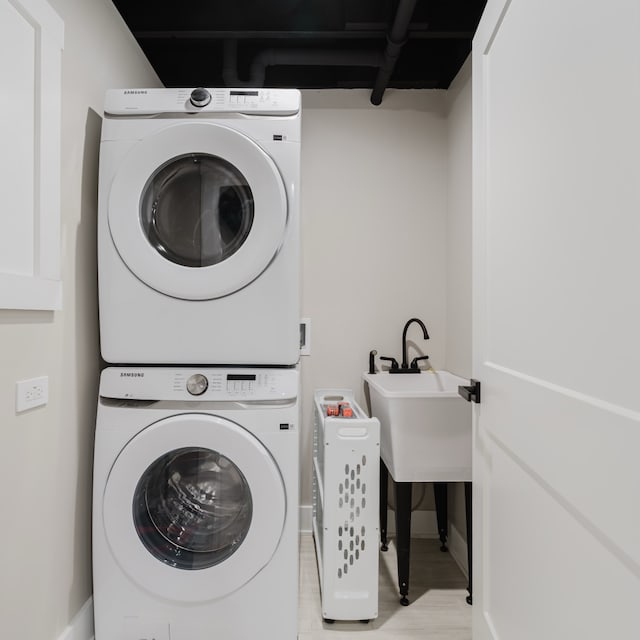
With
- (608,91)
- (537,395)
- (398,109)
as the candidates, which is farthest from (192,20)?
(537,395)

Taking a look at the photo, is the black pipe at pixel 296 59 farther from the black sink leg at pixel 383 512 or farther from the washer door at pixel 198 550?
the black sink leg at pixel 383 512

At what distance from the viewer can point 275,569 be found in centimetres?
153

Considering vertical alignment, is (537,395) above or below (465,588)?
above

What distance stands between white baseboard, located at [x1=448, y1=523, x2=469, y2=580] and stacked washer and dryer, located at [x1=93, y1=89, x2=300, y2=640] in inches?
37.9

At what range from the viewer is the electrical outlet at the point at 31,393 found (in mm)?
1223

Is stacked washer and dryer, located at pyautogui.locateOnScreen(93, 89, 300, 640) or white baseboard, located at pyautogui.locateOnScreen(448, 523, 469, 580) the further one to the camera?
white baseboard, located at pyautogui.locateOnScreen(448, 523, 469, 580)

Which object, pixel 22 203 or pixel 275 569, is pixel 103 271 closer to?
pixel 22 203

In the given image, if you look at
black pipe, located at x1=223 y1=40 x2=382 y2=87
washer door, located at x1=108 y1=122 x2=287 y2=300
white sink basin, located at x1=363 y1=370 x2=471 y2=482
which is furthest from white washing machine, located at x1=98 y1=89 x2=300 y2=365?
black pipe, located at x1=223 y1=40 x2=382 y2=87

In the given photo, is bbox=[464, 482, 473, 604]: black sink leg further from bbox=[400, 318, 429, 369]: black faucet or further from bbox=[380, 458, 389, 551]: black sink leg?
bbox=[400, 318, 429, 369]: black faucet

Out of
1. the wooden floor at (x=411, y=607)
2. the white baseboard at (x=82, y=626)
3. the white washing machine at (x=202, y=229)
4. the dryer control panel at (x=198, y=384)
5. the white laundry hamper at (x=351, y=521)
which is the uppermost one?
the white washing machine at (x=202, y=229)

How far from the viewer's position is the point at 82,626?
5.00 ft

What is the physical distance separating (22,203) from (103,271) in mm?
364

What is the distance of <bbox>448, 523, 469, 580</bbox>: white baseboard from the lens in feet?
6.97

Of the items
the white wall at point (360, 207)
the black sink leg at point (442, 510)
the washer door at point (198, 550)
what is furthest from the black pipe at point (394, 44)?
A: the black sink leg at point (442, 510)
